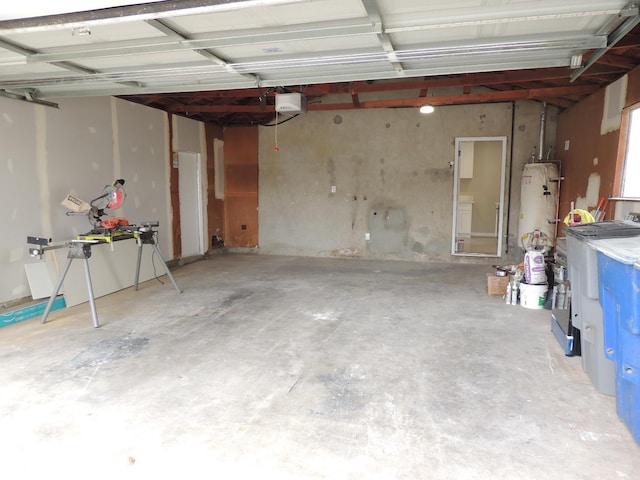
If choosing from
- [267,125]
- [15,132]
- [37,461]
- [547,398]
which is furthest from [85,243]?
[267,125]

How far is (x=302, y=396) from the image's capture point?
8.54 feet

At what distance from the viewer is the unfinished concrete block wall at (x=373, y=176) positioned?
711cm

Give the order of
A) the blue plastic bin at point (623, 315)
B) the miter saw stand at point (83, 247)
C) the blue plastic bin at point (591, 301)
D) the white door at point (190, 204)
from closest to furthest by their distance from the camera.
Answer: the blue plastic bin at point (623, 315)
the blue plastic bin at point (591, 301)
the miter saw stand at point (83, 247)
the white door at point (190, 204)

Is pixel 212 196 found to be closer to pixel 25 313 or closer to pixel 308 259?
pixel 308 259

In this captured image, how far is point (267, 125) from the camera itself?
809 centimetres

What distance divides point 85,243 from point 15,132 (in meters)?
1.51

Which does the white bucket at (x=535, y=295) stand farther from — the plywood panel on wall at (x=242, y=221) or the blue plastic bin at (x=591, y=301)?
the plywood panel on wall at (x=242, y=221)

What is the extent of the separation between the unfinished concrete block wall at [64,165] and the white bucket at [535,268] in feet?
17.0

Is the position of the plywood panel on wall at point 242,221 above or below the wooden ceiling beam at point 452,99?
below

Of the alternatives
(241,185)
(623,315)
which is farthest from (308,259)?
(623,315)

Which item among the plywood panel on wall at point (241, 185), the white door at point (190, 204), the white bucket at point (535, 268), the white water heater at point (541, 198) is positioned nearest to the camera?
the white bucket at point (535, 268)

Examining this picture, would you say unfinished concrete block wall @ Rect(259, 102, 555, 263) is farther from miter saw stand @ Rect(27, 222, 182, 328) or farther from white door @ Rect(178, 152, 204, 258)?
miter saw stand @ Rect(27, 222, 182, 328)

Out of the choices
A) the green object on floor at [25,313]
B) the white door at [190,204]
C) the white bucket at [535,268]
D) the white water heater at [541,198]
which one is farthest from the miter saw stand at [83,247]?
the white water heater at [541,198]

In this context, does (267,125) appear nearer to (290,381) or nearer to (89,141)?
(89,141)
